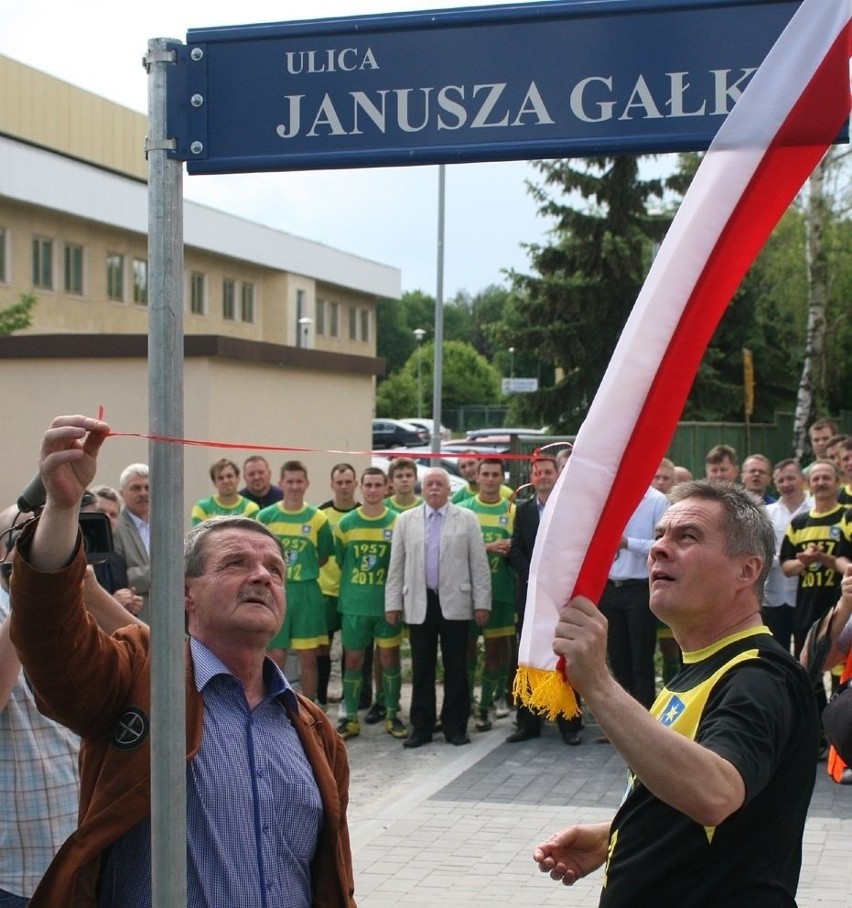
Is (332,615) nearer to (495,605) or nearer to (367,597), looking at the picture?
(367,597)

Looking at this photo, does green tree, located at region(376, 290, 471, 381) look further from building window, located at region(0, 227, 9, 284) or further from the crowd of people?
the crowd of people

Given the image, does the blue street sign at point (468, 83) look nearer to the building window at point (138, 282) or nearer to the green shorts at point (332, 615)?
the green shorts at point (332, 615)

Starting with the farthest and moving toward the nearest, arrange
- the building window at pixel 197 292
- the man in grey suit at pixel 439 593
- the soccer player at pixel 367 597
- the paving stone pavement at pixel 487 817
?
the building window at pixel 197 292, the soccer player at pixel 367 597, the man in grey suit at pixel 439 593, the paving stone pavement at pixel 487 817

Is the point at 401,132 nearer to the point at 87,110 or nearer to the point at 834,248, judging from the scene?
the point at 834,248

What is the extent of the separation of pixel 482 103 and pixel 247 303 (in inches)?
2015

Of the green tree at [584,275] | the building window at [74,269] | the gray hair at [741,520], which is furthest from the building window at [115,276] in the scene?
the gray hair at [741,520]

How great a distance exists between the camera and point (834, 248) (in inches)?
1364

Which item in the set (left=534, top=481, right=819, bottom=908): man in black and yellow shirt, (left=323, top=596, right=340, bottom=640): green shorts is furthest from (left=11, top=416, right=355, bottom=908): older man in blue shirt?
(left=323, top=596, right=340, bottom=640): green shorts

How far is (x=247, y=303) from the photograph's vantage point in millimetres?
53156

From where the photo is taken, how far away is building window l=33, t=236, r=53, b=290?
4200 cm

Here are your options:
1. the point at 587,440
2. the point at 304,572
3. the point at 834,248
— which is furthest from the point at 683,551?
the point at 834,248

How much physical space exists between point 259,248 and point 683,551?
49691mm

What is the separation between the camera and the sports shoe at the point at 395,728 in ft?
36.5

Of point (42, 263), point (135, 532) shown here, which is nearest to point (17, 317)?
point (42, 263)
